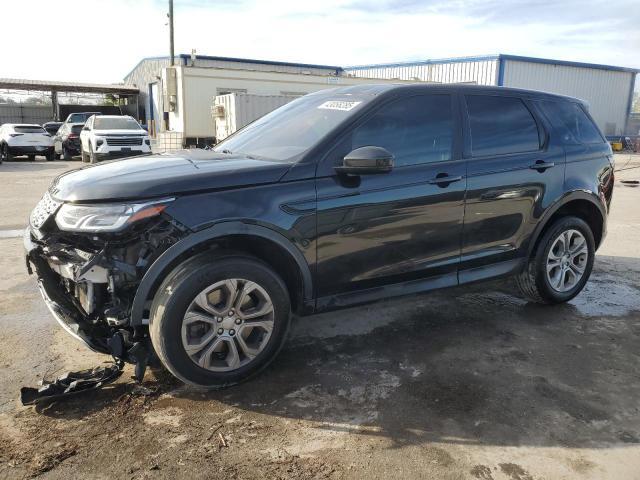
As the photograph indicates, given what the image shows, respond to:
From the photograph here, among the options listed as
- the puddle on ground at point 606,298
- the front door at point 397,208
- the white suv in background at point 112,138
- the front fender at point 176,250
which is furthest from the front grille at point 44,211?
the white suv in background at point 112,138

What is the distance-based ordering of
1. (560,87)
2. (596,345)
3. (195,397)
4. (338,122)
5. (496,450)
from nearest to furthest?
(496,450) → (195,397) → (338,122) → (596,345) → (560,87)

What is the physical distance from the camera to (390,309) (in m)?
4.64

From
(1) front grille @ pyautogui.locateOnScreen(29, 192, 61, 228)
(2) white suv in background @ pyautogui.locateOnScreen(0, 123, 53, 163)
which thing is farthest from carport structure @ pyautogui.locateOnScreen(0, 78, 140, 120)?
(1) front grille @ pyautogui.locateOnScreen(29, 192, 61, 228)

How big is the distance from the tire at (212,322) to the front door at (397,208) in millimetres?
354

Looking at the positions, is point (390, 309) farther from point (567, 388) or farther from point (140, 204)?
point (140, 204)

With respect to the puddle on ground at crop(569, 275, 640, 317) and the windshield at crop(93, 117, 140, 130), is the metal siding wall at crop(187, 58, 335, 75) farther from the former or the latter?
the puddle on ground at crop(569, 275, 640, 317)

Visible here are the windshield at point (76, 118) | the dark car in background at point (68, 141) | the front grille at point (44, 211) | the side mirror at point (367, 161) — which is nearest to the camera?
the front grille at point (44, 211)

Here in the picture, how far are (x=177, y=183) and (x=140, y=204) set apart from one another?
0.76 feet

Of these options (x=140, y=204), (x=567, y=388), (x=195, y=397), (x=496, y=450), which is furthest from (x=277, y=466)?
(x=567, y=388)

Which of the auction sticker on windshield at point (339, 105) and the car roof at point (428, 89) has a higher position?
the car roof at point (428, 89)

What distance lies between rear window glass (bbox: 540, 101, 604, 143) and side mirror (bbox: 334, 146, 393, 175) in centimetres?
Result: 205

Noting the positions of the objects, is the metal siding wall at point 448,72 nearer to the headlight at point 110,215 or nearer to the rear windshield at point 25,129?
the rear windshield at point 25,129

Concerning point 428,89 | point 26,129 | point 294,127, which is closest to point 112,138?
point 26,129

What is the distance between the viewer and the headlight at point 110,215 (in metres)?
2.85
